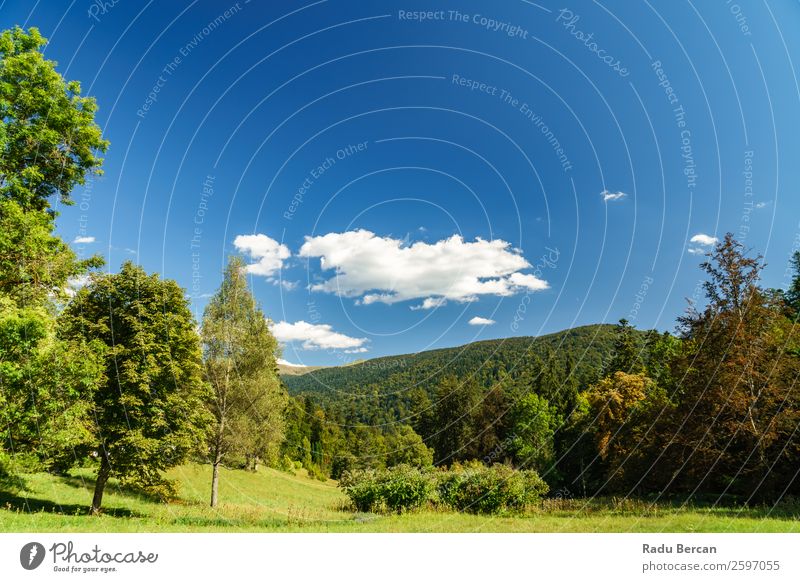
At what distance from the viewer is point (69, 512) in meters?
17.5

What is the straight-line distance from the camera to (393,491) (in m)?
18.4

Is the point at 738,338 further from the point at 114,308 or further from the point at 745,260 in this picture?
the point at 114,308

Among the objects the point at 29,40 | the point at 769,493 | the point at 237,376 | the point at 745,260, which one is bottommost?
the point at 769,493

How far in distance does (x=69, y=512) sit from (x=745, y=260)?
100ft

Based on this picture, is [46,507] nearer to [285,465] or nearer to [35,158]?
[35,158]

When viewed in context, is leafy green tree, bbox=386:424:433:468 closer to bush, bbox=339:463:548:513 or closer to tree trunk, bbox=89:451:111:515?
bush, bbox=339:463:548:513

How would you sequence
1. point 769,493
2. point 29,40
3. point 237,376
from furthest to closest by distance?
point 237,376, point 769,493, point 29,40

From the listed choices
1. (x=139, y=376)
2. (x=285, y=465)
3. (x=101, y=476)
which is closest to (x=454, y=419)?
(x=285, y=465)

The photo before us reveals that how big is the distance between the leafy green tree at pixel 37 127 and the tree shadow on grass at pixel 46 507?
39.1 ft

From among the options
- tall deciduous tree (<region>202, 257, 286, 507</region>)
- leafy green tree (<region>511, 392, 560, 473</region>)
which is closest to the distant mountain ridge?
leafy green tree (<region>511, 392, 560, 473</region>)

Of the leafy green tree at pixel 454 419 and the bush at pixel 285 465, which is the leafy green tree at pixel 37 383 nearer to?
the bush at pixel 285 465

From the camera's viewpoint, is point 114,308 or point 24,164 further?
point 114,308
